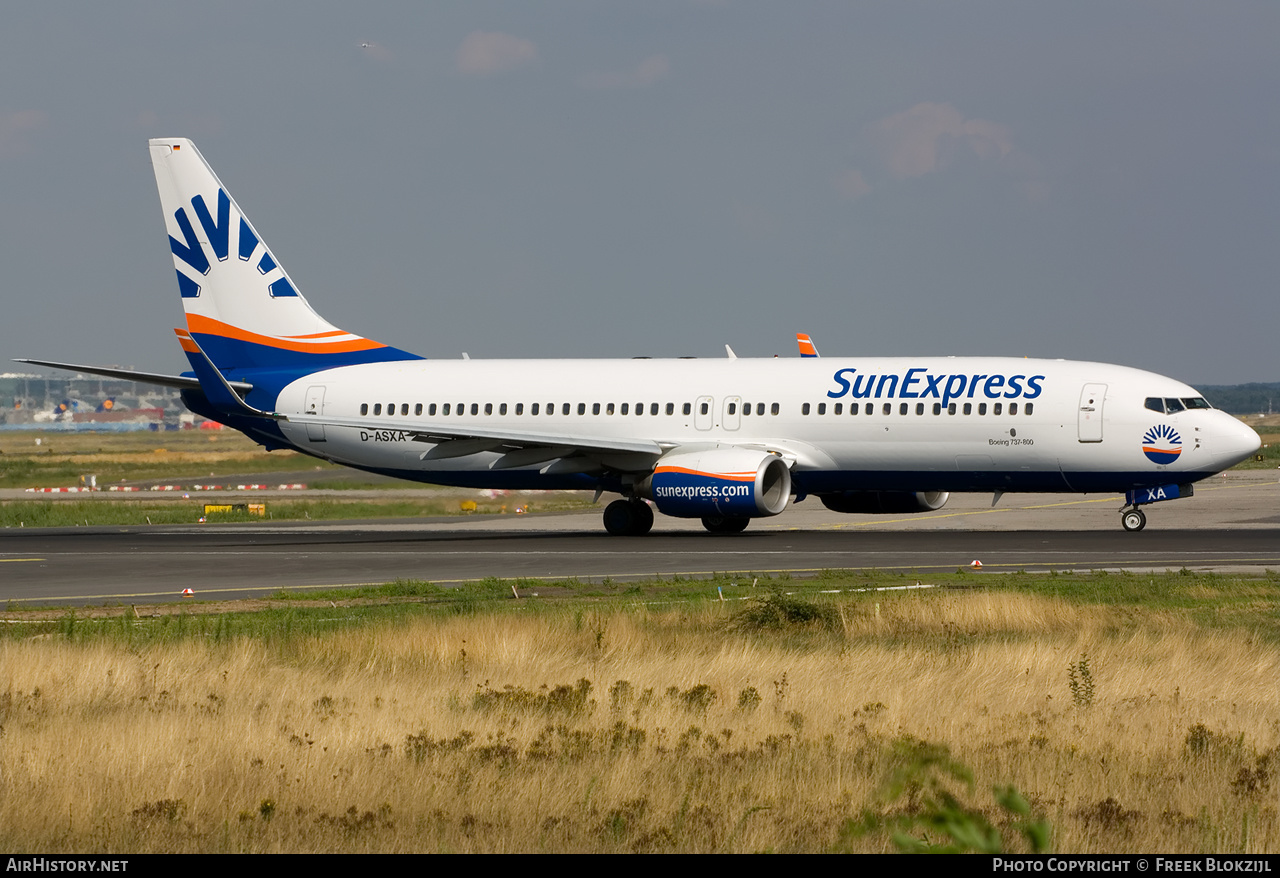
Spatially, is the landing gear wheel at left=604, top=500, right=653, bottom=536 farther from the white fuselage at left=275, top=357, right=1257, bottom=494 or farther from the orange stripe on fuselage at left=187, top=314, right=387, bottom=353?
the orange stripe on fuselage at left=187, top=314, right=387, bottom=353

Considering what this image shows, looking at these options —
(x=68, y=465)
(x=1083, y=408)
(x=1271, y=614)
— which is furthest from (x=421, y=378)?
(x=68, y=465)

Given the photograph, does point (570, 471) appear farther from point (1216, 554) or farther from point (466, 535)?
point (1216, 554)

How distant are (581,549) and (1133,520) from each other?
12.6m

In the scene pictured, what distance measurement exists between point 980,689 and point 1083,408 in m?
21.7

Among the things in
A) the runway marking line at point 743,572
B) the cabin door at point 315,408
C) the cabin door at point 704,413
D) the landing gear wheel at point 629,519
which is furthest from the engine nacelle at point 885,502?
the cabin door at point 315,408

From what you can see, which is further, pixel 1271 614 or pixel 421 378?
pixel 421 378

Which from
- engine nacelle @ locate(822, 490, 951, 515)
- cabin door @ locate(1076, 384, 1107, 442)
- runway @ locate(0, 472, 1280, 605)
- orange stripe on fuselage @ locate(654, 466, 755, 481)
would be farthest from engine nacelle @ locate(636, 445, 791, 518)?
cabin door @ locate(1076, 384, 1107, 442)

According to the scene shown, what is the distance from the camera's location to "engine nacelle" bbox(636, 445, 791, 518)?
34438mm

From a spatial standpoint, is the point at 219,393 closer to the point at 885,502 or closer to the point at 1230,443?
the point at 885,502

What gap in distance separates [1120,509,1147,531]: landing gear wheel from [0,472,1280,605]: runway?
0.34m

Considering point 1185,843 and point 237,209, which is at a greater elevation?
point 237,209

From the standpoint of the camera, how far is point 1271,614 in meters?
19.4

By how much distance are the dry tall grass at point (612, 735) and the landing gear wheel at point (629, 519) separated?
63.8 ft
